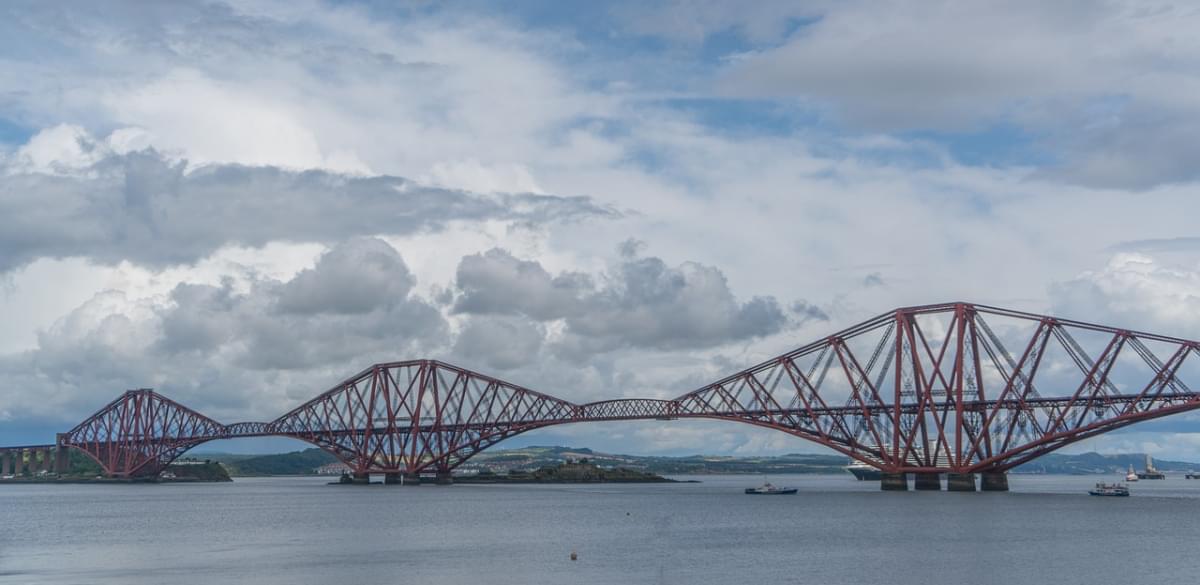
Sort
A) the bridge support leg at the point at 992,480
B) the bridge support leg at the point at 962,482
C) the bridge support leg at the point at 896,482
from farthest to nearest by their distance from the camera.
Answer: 1. the bridge support leg at the point at 896,482
2. the bridge support leg at the point at 992,480
3. the bridge support leg at the point at 962,482

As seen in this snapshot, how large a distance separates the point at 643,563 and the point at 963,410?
6266 centimetres

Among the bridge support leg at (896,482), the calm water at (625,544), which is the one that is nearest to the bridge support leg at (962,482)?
the calm water at (625,544)

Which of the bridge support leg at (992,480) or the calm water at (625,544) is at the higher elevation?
the bridge support leg at (992,480)

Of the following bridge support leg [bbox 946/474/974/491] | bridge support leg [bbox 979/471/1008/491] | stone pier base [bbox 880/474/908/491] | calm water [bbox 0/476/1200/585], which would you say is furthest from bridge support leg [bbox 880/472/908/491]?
calm water [bbox 0/476/1200/585]

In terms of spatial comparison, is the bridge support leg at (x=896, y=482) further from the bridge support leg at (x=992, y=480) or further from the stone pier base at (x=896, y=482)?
the bridge support leg at (x=992, y=480)

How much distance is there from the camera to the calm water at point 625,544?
2002 inches

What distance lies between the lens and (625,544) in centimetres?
6662

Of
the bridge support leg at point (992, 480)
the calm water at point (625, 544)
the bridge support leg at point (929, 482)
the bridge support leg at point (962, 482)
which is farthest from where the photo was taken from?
the bridge support leg at point (929, 482)

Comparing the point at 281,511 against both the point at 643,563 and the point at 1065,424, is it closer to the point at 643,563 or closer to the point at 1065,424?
the point at 643,563

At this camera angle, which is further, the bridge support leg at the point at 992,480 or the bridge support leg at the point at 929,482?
the bridge support leg at the point at 929,482

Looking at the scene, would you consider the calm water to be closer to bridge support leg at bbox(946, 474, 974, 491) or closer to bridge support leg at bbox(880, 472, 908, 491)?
bridge support leg at bbox(946, 474, 974, 491)

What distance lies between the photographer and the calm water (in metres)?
50.8

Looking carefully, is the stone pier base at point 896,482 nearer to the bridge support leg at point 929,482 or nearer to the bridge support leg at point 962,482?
the bridge support leg at point 929,482

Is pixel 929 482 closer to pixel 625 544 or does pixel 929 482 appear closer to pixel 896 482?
pixel 896 482
